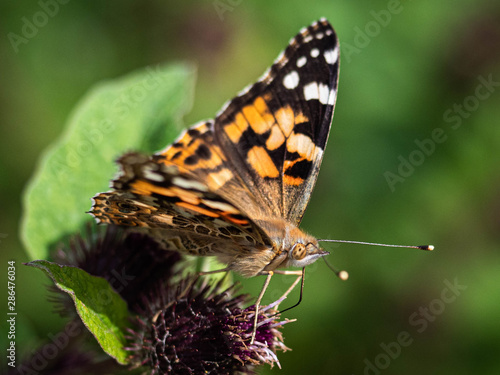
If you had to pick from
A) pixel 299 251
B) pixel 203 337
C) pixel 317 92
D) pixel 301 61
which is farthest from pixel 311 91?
pixel 203 337

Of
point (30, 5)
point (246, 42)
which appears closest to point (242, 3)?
point (246, 42)

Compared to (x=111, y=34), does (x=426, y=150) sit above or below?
above

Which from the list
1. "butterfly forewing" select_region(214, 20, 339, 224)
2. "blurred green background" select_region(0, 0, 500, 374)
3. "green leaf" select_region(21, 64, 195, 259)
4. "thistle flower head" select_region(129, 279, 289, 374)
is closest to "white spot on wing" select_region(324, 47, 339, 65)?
"butterfly forewing" select_region(214, 20, 339, 224)

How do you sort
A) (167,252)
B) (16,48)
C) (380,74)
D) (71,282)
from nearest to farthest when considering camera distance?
(71,282)
(167,252)
(16,48)
(380,74)

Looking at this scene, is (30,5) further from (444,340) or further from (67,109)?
(444,340)

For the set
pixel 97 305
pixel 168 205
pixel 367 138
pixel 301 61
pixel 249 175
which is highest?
pixel 367 138

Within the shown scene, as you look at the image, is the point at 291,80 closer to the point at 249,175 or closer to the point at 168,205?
the point at 249,175

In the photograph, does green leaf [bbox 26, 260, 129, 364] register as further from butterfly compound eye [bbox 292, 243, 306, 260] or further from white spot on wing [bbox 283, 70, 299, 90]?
white spot on wing [bbox 283, 70, 299, 90]

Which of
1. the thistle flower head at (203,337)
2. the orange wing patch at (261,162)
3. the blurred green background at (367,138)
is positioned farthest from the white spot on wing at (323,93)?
the blurred green background at (367,138)
